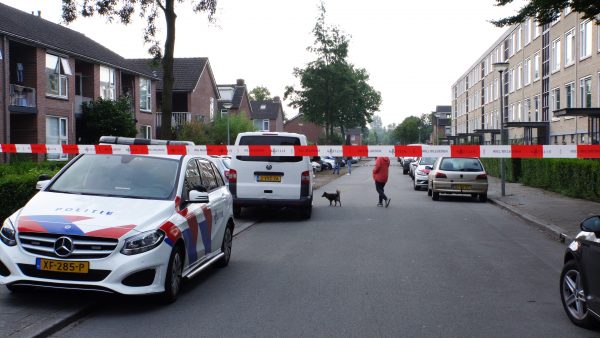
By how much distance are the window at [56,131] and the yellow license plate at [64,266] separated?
25032mm

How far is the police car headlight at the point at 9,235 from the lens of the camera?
5.98m

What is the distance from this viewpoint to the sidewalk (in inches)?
508

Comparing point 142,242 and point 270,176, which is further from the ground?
point 270,176

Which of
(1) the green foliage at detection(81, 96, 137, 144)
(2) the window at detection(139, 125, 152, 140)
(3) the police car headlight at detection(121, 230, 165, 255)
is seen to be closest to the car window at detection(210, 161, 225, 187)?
(3) the police car headlight at detection(121, 230, 165, 255)

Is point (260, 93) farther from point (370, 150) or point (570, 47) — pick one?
point (370, 150)

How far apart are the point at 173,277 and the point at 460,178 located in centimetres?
1577

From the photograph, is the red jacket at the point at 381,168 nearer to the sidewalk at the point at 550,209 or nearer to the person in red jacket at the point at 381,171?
the person in red jacket at the point at 381,171

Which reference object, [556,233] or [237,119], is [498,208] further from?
[237,119]

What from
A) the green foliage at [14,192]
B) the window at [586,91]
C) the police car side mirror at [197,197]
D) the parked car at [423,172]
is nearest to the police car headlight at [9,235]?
the police car side mirror at [197,197]

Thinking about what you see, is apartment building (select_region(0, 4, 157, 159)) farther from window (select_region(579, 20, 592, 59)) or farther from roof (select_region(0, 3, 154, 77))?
window (select_region(579, 20, 592, 59))

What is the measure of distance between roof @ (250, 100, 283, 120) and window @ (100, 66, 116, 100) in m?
56.1

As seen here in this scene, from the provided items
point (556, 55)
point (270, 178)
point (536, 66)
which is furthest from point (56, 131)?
point (536, 66)

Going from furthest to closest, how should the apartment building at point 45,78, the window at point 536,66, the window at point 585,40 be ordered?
1. the window at point 536,66
2. the window at point 585,40
3. the apartment building at point 45,78

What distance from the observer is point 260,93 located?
388 feet
